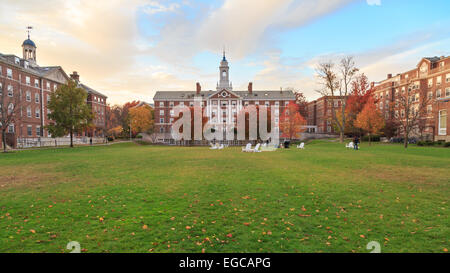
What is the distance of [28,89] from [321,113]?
81.2 m

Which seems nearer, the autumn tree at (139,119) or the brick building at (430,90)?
the brick building at (430,90)

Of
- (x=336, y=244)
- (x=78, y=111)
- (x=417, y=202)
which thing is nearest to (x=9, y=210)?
(x=336, y=244)

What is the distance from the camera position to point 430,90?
172 feet

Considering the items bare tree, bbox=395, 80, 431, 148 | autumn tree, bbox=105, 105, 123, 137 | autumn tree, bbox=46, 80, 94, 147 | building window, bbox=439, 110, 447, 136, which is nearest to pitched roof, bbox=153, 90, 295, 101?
autumn tree, bbox=105, 105, 123, 137

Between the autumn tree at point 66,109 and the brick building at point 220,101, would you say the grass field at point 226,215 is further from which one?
the brick building at point 220,101

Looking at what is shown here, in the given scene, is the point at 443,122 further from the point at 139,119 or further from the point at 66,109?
the point at 139,119

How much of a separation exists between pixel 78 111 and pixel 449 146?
5455 cm

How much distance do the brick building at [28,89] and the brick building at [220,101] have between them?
93.1ft

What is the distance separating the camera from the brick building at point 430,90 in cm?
3631

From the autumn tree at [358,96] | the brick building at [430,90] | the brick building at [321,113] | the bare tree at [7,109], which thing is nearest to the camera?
the bare tree at [7,109]

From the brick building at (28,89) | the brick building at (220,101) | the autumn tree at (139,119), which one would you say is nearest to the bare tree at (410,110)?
the brick building at (220,101)

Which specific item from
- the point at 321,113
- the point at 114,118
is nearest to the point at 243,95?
the point at 321,113

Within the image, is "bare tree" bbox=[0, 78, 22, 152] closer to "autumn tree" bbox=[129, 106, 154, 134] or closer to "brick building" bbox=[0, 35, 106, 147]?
"brick building" bbox=[0, 35, 106, 147]
